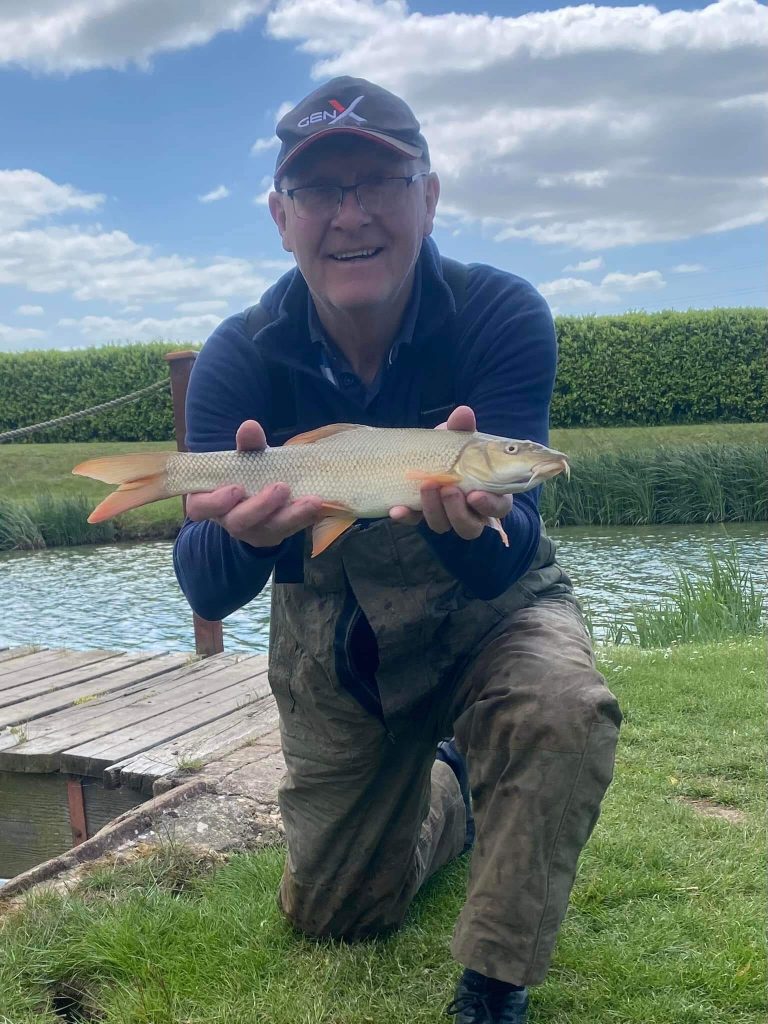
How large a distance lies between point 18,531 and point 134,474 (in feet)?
40.0

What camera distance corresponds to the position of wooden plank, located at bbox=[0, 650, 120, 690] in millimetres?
5410

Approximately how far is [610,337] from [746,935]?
19.0m

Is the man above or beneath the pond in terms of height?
above

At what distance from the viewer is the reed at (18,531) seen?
45.0ft

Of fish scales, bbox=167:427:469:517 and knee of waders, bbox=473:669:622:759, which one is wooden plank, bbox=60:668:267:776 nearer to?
fish scales, bbox=167:427:469:517

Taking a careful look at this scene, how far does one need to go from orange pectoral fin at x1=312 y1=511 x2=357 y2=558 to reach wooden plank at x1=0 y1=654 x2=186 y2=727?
2732 millimetres

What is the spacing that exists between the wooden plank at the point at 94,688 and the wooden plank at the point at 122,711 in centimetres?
8

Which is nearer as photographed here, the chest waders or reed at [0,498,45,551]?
the chest waders

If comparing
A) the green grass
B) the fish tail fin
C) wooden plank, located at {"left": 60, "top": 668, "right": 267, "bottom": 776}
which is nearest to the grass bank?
wooden plank, located at {"left": 60, "top": 668, "right": 267, "bottom": 776}

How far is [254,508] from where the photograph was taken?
90.2 inches

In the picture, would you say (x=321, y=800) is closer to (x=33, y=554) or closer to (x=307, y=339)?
(x=307, y=339)

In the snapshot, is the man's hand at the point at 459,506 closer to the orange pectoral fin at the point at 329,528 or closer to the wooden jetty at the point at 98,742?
the orange pectoral fin at the point at 329,528

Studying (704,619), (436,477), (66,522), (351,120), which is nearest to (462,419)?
(436,477)

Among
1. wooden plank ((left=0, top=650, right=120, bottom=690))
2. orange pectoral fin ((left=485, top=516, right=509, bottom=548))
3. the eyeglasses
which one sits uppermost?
the eyeglasses
